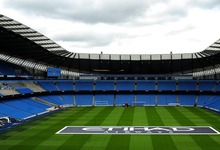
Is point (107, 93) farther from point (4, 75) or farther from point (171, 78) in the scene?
point (4, 75)

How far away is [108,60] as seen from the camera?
242ft

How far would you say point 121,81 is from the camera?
76312 mm

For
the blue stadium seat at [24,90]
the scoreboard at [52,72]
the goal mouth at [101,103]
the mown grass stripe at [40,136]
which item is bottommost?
the mown grass stripe at [40,136]

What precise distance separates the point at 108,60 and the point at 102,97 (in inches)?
389

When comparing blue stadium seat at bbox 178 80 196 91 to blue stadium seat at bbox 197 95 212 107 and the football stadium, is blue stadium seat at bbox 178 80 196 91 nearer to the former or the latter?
the football stadium

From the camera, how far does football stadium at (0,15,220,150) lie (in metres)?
30.6

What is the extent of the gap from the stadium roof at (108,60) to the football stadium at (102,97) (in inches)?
8.0

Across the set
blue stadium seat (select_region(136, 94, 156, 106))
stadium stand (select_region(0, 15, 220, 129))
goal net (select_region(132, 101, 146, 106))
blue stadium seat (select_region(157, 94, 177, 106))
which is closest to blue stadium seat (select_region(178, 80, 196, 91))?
stadium stand (select_region(0, 15, 220, 129))

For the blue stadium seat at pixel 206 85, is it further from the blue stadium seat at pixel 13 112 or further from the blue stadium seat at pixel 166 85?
the blue stadium seat at pixel 13 112

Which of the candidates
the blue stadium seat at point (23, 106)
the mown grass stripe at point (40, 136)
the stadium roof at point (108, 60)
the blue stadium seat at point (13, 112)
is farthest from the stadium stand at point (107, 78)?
the mown grass stripe at point (40, 136)

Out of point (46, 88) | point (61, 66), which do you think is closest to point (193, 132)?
point (46, 88)

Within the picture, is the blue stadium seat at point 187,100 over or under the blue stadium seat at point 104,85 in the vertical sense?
under

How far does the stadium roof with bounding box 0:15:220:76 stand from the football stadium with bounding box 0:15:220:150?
202 millimetres

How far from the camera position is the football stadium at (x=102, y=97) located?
30.6 meters
